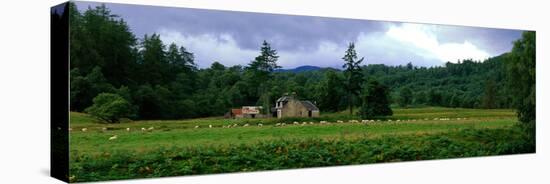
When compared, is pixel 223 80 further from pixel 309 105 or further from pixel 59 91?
pixel 59 91

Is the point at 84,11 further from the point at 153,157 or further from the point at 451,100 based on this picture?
the point at 451,100

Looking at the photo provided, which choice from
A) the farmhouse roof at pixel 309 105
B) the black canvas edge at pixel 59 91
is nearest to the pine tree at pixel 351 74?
the farmhouse roof at pixel 309 105

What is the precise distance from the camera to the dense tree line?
10.1m

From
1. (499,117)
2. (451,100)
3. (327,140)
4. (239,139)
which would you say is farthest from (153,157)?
(499,117)

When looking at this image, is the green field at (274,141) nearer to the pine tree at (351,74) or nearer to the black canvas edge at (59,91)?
the black canvas edge at (59,91)

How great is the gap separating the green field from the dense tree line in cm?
24

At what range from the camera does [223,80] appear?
11.3 metres

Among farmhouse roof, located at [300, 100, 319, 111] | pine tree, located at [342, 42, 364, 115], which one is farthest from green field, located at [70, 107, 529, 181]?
pine tree, located at [342, 42, 364, 115]

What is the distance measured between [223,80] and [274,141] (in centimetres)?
132

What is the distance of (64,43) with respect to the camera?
9844 millimetres

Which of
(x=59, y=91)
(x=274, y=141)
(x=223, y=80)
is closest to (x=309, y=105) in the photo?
(x=274, y=141)

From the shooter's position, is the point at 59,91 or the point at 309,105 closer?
the point at 59,91

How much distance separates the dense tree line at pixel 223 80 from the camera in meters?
10.1

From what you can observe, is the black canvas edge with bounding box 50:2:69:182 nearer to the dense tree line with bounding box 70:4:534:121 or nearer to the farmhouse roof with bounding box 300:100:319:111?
Answer: the dense tree line with bounding box 70:4:534:121
